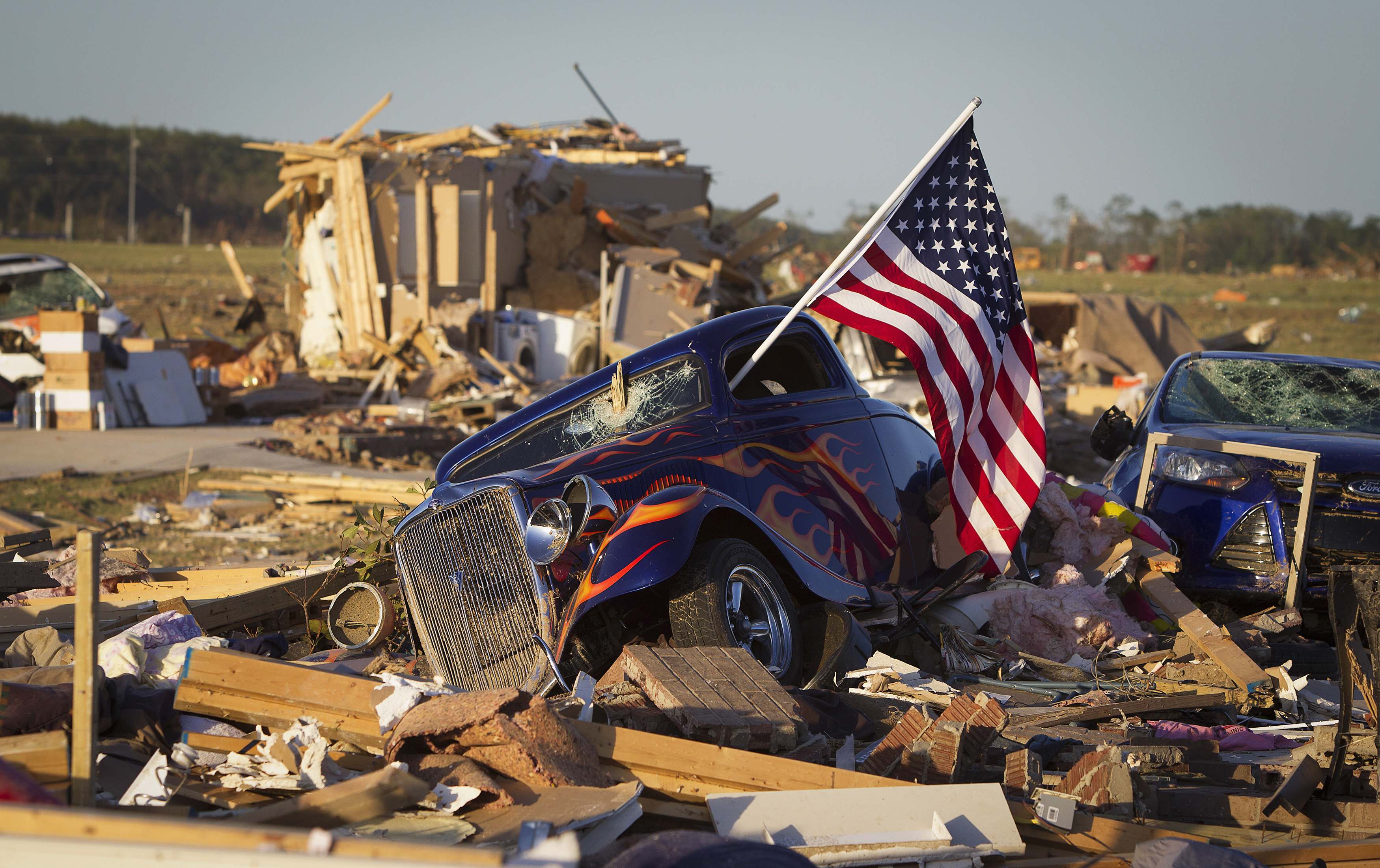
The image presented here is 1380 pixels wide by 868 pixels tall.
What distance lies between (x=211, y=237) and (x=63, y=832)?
85.9 meters

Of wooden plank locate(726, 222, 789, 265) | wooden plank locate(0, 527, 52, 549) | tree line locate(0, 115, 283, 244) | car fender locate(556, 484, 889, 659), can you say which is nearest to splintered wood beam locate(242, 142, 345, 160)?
wooden plank locate(726, 222, 789, 265)

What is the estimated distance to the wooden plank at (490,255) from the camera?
20.4 m

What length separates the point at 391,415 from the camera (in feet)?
56.2

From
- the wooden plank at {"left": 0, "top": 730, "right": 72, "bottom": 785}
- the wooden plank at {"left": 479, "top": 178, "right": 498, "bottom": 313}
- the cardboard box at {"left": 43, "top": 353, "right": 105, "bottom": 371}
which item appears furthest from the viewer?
the wooden plank at {"left": 479, "top": 178, "right": 498, "bottom": 313}

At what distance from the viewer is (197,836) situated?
2.20 meters

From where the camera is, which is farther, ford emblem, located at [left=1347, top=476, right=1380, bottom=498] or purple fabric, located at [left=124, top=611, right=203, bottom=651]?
ford emblem, located at [left=1347, top=476, right=1380, bottom=498]

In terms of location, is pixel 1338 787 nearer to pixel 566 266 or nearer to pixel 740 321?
pixel 740 321

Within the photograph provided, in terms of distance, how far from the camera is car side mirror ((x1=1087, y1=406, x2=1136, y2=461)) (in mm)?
7914

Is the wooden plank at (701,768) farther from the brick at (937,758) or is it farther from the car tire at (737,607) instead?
the car tire at (737,607)

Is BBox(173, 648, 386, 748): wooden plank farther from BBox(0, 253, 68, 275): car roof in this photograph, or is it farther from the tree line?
the tree line

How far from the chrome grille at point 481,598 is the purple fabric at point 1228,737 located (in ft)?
9.08

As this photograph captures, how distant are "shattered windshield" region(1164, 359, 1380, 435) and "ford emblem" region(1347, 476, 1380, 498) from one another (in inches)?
40.1

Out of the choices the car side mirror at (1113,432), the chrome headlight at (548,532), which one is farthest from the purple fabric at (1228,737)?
the car side mirror at (1113,432)

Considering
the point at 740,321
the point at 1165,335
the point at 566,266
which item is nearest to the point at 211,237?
the point at 566,266
